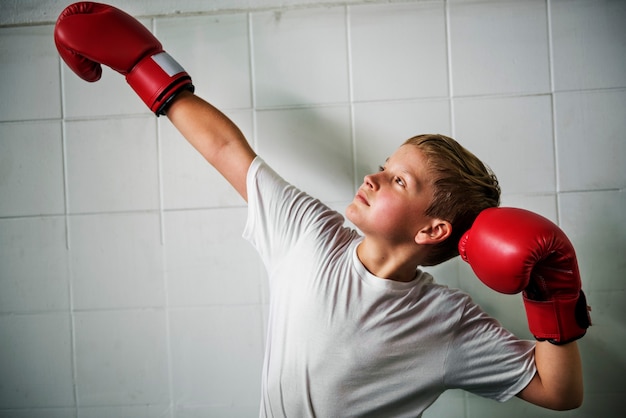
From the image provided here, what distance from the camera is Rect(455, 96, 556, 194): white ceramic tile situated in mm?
1308

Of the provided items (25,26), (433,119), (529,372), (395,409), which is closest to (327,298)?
(395,409)

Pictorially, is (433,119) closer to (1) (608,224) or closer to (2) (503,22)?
(2) (503,22)

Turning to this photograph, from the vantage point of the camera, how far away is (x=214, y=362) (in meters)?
1.36

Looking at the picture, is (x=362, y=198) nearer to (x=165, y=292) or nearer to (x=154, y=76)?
(x=154, y=76)

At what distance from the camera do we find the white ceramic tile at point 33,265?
137cm

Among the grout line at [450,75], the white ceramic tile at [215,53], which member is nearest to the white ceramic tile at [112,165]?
the white ceramic tile at [215,53]

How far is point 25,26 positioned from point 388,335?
144 cm

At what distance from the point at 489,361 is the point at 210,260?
0.83 meters

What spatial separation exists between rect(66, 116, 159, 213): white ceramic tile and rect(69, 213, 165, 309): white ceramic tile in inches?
1.8

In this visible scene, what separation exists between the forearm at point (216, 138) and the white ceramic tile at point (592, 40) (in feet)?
3.31

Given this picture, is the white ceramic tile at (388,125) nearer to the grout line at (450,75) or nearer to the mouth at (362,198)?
the grout line at (450,75)

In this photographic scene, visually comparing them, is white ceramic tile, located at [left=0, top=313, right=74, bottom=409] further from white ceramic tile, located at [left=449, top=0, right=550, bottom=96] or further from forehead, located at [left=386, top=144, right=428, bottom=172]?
white ceramic tile, located at [left=449, top=0, right=550, bottom=96]

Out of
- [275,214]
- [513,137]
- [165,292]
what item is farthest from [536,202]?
[165,292]

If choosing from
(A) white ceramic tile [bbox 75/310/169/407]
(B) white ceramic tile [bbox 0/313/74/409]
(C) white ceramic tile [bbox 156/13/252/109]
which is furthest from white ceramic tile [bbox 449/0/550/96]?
(B) white ceramic tile [bbox 0/313/74/409]
